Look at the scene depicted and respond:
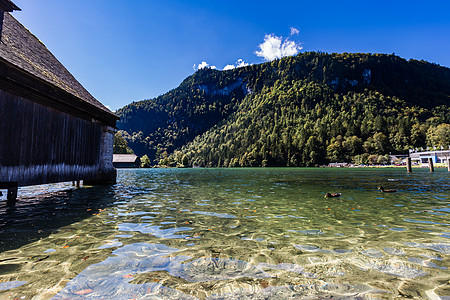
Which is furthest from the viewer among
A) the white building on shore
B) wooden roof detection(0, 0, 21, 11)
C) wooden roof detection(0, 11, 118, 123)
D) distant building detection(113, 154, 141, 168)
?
distant building detection(113, 154, 141, 168)

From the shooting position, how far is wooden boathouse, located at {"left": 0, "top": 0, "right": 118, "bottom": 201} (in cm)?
1083

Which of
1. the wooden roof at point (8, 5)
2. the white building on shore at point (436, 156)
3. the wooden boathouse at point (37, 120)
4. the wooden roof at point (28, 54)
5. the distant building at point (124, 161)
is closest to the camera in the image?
the wooden roof at point (8, 5)

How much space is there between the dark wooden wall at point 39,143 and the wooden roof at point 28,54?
5.38ft

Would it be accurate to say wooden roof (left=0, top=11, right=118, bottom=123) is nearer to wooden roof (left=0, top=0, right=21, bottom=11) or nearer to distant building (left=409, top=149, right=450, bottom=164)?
wooden roof (left=0, top=0, right=21, bottom=11)

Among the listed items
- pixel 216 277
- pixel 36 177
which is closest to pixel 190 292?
pixel 216 277

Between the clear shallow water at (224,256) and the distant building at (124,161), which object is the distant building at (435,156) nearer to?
the clear shallow water at (224,256)

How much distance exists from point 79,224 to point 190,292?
622 centimetres

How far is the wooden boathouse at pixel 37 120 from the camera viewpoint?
1083 cm

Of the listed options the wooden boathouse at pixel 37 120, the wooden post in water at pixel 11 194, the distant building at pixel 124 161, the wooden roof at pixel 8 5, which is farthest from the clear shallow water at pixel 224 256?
the distant building at pixel 124 161

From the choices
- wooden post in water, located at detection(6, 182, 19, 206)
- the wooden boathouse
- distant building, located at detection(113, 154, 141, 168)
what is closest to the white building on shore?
the wooden boathouse

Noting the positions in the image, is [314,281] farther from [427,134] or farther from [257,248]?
[427,134]

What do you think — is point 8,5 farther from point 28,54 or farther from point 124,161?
point 124,161

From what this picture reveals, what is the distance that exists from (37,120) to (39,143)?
53.6 inches

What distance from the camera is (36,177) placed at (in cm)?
1241
